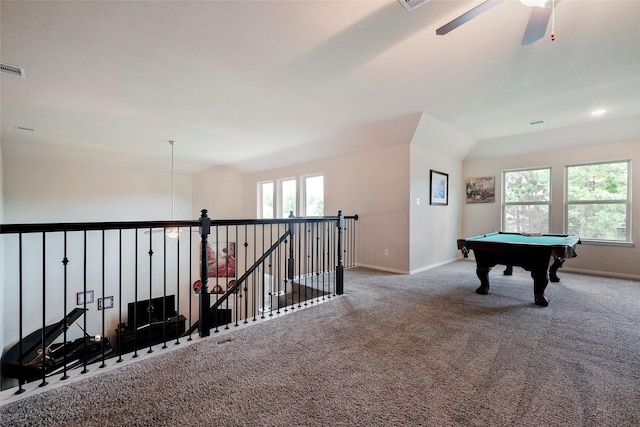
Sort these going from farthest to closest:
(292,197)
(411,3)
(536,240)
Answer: (292,197) < (536,240) < (411,3)

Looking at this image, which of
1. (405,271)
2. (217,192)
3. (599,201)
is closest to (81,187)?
(217,192)

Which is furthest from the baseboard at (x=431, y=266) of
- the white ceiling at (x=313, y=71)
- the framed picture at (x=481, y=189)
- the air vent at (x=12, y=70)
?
the air vent at (x=12, y=70)

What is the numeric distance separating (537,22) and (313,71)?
1.83 meters

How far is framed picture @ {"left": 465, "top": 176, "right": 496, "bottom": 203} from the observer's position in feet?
19.0

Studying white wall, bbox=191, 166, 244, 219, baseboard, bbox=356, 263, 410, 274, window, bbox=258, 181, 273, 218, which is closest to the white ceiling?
baseboard, bbox=356, 263, 410, 274

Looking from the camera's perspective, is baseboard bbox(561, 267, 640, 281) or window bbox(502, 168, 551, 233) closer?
baseboard bbox(561, 267, 640, 281)

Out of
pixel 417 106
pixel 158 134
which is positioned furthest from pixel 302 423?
pixel 158 134

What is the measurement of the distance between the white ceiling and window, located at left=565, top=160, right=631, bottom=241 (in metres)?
A: 0.54

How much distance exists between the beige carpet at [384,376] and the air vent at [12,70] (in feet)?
9.78

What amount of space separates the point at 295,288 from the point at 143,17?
3.85 metres

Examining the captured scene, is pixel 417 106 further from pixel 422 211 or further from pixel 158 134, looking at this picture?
pixel 158 134

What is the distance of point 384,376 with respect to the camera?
1771mm

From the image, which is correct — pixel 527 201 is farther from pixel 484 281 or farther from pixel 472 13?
pixel 472 13

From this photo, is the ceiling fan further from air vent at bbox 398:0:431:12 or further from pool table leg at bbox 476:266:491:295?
pool table leg at bbox 476:266:491:295
